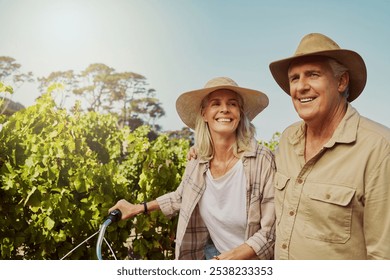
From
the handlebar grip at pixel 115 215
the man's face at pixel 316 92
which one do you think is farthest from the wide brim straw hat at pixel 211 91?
the handlebar grip at pixel 115 215

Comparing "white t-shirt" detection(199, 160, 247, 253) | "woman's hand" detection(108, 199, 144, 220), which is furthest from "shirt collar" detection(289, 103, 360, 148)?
"woman's hand" detection(108, 199, 144, 220)

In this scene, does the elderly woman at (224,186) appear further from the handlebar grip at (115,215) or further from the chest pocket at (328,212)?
the chest pocket at (328,212)

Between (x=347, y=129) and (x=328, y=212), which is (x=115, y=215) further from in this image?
(x=347, y=129)

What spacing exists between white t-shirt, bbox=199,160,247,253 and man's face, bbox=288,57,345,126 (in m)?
0.41

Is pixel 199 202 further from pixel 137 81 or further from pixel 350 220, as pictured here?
pixel 137 81

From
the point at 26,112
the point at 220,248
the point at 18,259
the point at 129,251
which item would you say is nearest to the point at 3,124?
the point at 26,112

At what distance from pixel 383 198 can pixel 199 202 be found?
2.78 feet

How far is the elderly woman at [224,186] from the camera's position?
201 centimetres

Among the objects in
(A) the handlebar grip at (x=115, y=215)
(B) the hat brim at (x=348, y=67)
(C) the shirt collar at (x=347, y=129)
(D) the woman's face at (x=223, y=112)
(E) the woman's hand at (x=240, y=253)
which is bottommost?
(E) the woman's hand at (x=240, y=253)

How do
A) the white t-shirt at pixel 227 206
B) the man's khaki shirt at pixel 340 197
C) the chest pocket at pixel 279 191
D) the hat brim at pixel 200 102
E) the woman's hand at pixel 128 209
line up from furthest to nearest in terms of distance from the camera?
the woman's hand at pixel 128 209 < the hat brim at pixel 200 102 < the white t-shirt at pixel 227 206 < the chest pocket at pixel 279 191 < the man's khaki shirt at pixel 340 197

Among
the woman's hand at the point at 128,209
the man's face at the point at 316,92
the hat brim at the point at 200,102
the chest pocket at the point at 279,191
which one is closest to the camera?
the man's face at the point at 316,92

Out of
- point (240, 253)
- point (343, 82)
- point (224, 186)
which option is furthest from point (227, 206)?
point (343, 82)

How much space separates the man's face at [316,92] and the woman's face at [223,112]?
0.33 m

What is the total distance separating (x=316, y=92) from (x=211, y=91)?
0.56 meters
